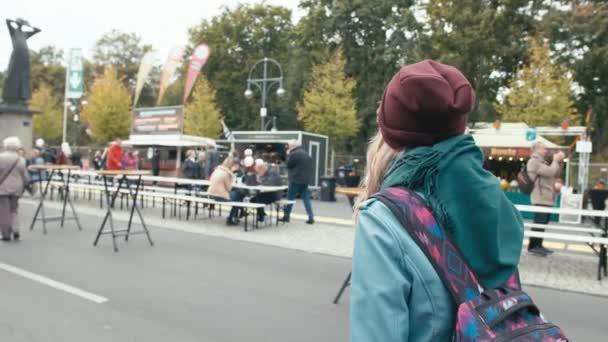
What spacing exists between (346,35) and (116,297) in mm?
34393

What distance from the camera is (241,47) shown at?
151 feet

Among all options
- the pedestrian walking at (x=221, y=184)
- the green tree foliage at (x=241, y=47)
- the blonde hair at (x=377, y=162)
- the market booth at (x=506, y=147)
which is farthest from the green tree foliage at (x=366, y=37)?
the blonde hair at (x=377, y=162)

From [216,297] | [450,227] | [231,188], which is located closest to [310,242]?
[231,188]

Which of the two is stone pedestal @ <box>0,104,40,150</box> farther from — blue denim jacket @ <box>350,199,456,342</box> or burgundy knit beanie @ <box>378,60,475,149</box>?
blue denim jacket @ <box>350,199,456,342</box>

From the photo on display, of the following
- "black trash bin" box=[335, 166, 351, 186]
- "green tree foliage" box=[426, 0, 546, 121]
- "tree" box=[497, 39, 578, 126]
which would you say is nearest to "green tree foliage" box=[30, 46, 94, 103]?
"green tree foliage" box=[426, 0, 546, 121]

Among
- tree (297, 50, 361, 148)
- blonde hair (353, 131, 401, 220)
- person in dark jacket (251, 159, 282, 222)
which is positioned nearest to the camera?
blonde hair (353, 131, 401, 220)

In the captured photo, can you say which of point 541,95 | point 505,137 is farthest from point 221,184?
point 541,95

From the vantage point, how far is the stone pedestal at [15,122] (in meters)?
18.7

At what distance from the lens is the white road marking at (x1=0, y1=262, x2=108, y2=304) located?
210 inches

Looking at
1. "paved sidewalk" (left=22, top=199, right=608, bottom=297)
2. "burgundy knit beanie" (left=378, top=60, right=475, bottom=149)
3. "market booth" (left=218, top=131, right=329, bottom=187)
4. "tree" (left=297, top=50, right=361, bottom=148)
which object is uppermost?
"tree" (left=297, top=50, right=361, bottom=148)

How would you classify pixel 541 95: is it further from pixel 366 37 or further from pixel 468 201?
pixel 468 201

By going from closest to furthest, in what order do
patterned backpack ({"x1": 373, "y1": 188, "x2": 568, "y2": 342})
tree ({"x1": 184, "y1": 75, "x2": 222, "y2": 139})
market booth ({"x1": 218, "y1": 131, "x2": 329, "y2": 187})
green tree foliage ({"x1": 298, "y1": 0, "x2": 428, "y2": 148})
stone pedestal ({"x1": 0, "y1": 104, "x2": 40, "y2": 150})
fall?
patterned backpack ({"x1": 373, "y1": 188, "x2": 568, "y2": 342}) → stone pedestal ({"x1": 0, "y1": 104, "x2": 40, "y2": 150}) → market booth ({"x1": 218, "y1": 131, "x2": 329, "y2": 187}) → green tree foliage ({"x1": 298, "y1": 0, "x2": 428, "y2": 148}) → tree ({"x1": 184, "y1": 75, "x2": 222, "y2": 139})

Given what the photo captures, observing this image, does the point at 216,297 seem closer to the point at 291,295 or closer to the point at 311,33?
the point at 291,295

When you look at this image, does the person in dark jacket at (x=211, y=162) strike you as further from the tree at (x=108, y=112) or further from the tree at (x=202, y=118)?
the tree at (x=108, y=112)
